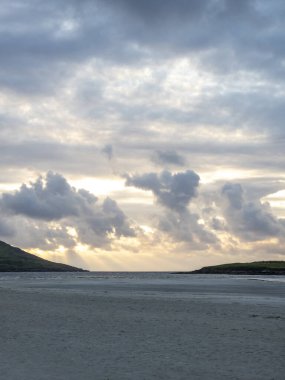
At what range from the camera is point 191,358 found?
59.8 feet

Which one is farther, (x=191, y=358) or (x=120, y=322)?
(x=120, y=322)

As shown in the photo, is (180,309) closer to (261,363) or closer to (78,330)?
(78,330)

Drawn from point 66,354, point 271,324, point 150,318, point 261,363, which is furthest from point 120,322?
point 261,363

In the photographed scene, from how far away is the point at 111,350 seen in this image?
1981 centimetres

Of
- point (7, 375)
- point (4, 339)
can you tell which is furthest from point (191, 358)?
point (4, 339)

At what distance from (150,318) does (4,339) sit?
10.8 m

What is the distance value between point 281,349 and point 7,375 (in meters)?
10.1

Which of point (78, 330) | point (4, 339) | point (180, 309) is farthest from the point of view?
point (180, 309)

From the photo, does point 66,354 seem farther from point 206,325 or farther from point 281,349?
point 206,325

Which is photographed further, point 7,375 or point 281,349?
point 281,349

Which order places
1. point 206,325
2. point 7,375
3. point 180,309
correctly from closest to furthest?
point 7,375, point 206,325, point 180,309

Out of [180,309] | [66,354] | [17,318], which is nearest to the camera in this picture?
[66,354]

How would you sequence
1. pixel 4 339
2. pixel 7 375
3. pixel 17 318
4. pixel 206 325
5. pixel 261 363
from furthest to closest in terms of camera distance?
pixel 17 318 < pixel 206 325 < pixel 4 339 < pixel 261 363 < pixel 7 375

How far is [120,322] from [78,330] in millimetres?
4109
